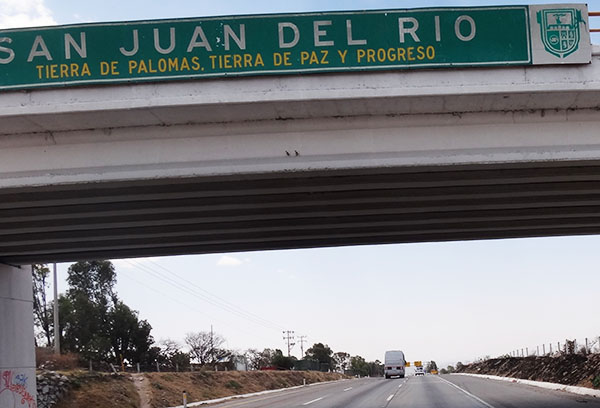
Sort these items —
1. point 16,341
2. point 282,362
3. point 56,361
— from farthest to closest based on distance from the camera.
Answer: point 282,362 < point 56,361 < point 16,341

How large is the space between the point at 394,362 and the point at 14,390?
47063 millimetres

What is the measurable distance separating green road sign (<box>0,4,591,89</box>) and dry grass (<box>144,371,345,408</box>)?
21031 millimetres

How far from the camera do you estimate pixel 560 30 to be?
45.0 feet

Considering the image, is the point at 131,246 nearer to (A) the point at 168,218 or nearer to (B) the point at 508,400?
(A) the point at 168,218

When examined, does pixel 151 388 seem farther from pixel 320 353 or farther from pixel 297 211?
pixel 320 353

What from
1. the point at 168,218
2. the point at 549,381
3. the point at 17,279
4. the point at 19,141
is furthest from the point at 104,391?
the point at 549,381

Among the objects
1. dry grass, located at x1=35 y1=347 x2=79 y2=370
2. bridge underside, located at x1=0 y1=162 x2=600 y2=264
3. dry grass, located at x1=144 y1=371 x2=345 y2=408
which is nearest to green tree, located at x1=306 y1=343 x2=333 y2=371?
dry grass, located at x1=144 y1=371 x2=345 y2=408

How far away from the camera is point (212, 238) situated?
20.0 meters

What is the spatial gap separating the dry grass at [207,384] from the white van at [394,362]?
830 cm

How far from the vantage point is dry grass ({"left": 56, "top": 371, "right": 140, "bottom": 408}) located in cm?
2789

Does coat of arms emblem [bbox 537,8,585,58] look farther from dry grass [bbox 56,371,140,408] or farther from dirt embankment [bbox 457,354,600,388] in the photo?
dry grass [bbox 56,371,140,408]

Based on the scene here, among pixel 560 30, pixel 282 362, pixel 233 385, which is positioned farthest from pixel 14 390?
pixel 282 362

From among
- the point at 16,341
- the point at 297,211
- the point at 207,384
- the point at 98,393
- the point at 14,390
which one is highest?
the point at 297,211

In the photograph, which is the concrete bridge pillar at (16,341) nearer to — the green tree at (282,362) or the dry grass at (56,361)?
the dry grass at (56,361)
